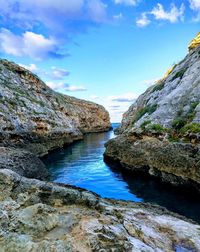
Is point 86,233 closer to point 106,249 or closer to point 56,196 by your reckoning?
point 106,249

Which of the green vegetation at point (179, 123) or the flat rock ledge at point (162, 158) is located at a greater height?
the green vegetation at point (179, 123)

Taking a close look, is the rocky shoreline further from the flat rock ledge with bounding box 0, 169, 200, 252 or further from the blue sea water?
the blue sea water

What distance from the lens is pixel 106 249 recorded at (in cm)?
786

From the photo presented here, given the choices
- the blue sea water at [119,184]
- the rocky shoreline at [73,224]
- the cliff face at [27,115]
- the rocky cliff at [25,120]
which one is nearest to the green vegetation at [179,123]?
the blue sea water at [119,184]

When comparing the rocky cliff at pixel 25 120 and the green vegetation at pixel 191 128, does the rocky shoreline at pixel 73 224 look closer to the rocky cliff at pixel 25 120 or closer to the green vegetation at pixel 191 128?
the green vegetation at pixel 191 128

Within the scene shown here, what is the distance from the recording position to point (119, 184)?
27.9 meters

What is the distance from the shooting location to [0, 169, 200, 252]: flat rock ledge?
8.02 m

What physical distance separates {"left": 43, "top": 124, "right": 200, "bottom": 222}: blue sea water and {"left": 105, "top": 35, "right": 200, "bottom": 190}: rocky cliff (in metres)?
1.25

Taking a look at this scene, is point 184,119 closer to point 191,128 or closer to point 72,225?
point 191,128

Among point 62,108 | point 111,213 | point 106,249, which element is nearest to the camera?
point 106,249

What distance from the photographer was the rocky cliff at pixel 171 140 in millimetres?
23672

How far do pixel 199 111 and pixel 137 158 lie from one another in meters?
8.20

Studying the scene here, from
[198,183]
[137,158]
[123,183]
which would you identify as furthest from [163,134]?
[198,183]

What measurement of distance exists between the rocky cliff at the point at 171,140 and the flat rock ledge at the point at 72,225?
1180cm
